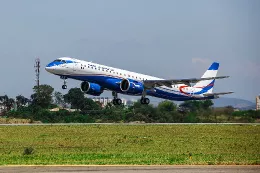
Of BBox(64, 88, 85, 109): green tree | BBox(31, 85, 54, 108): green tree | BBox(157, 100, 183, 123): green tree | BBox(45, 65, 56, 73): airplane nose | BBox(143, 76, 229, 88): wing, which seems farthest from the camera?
BBox(64, 88, 85, 109): green tree

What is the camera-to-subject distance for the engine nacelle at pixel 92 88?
6644 cm

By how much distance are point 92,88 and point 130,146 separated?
26.5 m

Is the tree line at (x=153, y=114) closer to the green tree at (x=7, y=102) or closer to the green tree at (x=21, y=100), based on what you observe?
the green tree at (x=21, y=100)

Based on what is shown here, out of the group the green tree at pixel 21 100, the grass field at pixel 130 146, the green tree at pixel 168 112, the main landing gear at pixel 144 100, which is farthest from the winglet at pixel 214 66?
the green tree at pixel 21 100

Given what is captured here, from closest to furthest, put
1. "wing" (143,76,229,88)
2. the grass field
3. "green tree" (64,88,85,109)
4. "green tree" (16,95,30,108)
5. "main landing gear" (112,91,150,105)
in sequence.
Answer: the grass field < "wing" (143,76,229,88) < "main landing gear" (112,91,150,105) < "green tree" (64,88,85,109) < "green tree" (16,95,30,108)

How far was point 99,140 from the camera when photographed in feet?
148

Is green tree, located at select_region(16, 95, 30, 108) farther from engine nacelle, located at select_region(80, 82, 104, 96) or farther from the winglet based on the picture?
engine nacelle, located at select_region(80, 82, 104, 96)

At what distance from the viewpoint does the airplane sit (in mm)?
63375

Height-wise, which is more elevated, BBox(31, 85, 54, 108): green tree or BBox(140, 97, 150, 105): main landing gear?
BBox(31, 85, 54, 108): green tree

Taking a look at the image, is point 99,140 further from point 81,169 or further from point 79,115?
point 79,115

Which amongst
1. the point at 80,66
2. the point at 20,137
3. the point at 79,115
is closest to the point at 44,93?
the point at 79,115

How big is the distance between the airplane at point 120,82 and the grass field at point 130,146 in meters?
8.25

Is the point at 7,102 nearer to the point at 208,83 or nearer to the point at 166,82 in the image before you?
the point at 208,83

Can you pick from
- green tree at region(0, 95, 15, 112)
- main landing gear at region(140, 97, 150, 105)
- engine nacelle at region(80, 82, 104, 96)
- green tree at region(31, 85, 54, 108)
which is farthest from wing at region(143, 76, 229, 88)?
green tree at region(0, 95, 15, 112)
